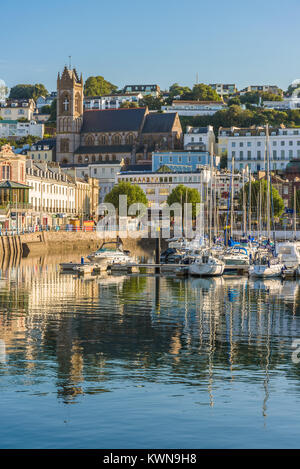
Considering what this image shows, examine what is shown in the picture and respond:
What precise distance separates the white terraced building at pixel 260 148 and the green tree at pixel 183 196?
134 feet

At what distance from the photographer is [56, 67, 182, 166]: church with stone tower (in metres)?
188

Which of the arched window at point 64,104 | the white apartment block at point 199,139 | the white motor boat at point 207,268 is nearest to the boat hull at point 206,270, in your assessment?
the white motor boat at point 207,268

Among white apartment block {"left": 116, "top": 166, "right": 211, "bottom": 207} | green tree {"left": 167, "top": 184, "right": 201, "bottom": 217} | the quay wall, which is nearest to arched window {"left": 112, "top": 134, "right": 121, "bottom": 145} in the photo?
white apartment block {"left": 116, "top": 166, "right": 211, "bottom": 207}

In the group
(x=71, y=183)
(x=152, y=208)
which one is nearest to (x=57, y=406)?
(x=71, y=183)

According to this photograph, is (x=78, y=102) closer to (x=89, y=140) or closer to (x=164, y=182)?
(x=89, y=140)

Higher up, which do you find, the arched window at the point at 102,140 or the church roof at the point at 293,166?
the arched window at the point at 102,140

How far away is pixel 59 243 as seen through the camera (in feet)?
314

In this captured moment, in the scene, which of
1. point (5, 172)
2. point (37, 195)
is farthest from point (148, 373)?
point (37, 195)

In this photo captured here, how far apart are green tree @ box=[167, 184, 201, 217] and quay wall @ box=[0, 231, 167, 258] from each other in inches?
797

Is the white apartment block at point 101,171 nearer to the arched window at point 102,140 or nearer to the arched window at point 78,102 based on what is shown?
the arched window at point 102,140

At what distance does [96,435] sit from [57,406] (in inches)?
101

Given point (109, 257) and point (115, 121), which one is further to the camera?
point (115, 121)

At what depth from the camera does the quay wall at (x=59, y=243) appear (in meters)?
82.0

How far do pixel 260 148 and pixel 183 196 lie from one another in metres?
46.6
